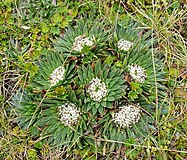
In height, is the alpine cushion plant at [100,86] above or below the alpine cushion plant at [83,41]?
below

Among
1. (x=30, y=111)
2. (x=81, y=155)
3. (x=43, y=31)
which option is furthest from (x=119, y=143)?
(x=43, y=31)

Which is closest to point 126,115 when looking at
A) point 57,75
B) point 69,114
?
point 69,114

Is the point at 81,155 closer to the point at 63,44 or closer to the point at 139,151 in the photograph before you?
the point at 139,151

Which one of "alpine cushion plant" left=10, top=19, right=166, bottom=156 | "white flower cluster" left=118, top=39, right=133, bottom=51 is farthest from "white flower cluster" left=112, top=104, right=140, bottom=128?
"white flower cluster" left=118, top=39, right=133, bottom=51

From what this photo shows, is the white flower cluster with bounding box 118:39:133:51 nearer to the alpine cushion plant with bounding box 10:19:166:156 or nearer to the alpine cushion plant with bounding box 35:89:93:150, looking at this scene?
the alpine cushion plant with bounding box 10:19:166:156

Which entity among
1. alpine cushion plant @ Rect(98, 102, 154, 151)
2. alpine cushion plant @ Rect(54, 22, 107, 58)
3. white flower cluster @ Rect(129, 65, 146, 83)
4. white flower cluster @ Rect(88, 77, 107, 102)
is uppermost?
alpine cushion plant @ Rect(54, 22, 107, 58)

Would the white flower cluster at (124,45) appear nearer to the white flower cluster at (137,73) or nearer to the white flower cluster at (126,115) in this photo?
the white flower cluster at (137,73)

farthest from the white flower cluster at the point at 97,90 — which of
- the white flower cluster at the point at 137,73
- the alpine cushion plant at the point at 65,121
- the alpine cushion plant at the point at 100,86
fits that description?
the white flower cluster at the point at 137,73
